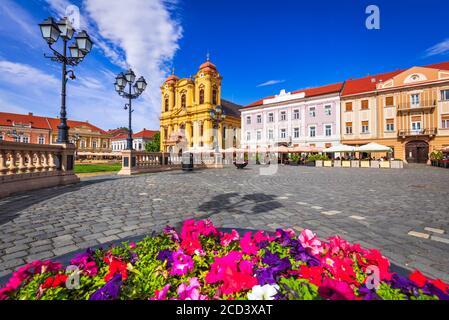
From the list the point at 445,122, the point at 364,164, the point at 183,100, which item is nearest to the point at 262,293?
the point at 364,164

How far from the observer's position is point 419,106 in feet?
91.5

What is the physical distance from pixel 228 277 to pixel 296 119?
3868 centimetres

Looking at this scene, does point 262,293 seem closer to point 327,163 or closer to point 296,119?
point 327,163

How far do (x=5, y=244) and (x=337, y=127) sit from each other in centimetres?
3715

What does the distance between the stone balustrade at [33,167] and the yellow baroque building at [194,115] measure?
31199 millimetres

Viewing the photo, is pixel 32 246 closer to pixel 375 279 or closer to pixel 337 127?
pixel 375 279

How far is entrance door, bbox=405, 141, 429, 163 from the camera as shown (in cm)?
2794

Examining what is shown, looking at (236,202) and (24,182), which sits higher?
(24,182)

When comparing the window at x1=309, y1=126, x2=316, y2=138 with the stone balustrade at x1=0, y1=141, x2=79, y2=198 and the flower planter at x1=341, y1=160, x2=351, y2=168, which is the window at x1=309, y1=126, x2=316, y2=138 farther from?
the stone balustrade at x1=0, y1=141, x2=79, y2=198

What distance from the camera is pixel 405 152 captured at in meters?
29.0

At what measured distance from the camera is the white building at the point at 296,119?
34.0m

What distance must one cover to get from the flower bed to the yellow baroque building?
3844cm

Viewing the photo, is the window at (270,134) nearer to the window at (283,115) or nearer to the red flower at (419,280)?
the window at (283,115)

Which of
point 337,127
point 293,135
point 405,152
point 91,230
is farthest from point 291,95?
point 91,230
